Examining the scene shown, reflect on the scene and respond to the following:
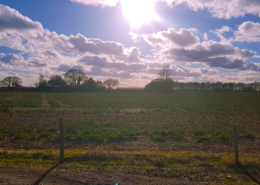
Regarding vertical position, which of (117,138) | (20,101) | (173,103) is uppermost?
(173,103)

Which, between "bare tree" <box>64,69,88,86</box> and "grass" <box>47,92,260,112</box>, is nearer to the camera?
"grass" <box>47,92,260,112</box>

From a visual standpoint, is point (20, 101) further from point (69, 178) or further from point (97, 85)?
point (97, 85)

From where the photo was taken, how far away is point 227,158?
5.93 metres

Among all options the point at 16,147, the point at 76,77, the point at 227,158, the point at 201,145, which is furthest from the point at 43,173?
the point at 76,77

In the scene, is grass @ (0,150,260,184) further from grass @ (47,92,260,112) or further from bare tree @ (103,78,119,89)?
bare tree @ (103,78,119,89)

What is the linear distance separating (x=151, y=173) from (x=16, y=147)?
597 centimetres

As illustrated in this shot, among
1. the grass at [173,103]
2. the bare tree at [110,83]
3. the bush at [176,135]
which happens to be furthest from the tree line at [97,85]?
the bush at [176,135]

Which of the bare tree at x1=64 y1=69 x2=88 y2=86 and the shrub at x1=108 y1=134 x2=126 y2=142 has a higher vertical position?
the bare tree at x1=64 y1=69 x2=88 y2=86

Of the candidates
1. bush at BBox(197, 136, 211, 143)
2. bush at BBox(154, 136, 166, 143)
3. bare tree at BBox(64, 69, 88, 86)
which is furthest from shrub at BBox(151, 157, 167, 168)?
bare tree at BBox(64, 69, 88, 86)

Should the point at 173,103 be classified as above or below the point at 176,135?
above

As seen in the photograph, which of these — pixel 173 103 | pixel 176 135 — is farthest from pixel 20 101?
pixel 176 135

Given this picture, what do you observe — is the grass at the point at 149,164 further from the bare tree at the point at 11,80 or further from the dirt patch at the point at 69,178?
the bare tree at the point at 11,80

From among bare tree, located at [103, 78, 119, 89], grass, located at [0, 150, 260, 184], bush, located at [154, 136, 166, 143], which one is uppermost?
bare tree, located at [103, 78, 119, 89]

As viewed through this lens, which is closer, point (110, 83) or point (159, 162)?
point (159, 162)
